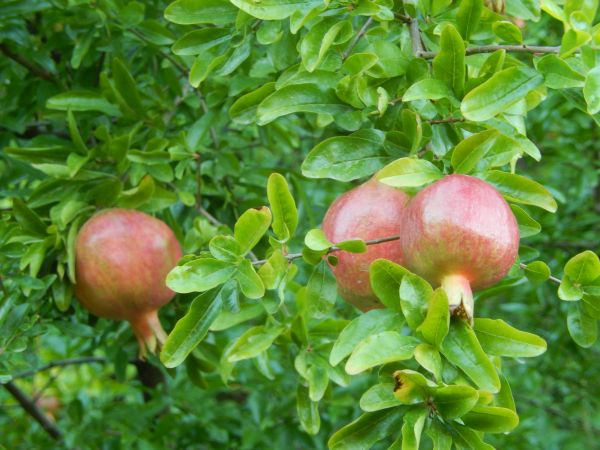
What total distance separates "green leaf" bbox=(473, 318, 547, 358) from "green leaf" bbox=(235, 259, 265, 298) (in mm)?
284

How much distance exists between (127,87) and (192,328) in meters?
0.74

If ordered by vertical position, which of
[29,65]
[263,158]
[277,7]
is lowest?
[263,158]

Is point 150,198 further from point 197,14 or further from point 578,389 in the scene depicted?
point 578,389

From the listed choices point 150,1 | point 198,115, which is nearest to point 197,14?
point 198,115

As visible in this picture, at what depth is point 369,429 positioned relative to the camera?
1.09 m

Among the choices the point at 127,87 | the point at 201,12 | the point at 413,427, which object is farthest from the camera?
the point at 127,87

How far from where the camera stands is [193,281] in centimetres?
116

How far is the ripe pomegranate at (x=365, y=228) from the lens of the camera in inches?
45.4

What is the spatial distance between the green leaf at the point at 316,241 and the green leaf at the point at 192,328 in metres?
0.17

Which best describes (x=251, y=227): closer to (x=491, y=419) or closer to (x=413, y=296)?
(x=413, y=296)

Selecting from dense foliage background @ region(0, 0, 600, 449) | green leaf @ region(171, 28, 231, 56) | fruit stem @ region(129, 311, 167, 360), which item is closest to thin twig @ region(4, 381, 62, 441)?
dense foliage background @ region(0, 0, 600, 449)

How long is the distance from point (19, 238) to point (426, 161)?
841 mm

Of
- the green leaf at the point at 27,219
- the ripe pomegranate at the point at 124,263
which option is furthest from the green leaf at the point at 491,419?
the green leaf at the point at 27,219

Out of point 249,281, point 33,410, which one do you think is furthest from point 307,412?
point 33,410
